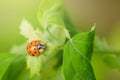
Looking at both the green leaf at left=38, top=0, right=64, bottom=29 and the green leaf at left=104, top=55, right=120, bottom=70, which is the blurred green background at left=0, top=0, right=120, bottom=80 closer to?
the green leaf at left=104, top=55, right=120, bottom=70

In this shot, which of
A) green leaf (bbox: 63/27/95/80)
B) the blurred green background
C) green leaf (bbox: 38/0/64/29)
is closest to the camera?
green leaf (bbox: 63/27/95/80)

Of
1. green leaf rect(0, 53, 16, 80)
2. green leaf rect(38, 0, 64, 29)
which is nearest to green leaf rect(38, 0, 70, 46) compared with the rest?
green leaf rect(38, 0, 64, 29)

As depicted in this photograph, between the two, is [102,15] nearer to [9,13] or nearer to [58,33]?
[9,13]

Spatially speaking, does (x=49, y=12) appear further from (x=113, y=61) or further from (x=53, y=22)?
(x=113, y=61)

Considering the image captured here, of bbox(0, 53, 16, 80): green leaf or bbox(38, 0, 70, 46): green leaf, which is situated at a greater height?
bbox(38, 0, 70, 46): green leaf

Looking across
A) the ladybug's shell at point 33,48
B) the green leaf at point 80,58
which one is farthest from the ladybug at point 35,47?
the green leaf at point 80,58

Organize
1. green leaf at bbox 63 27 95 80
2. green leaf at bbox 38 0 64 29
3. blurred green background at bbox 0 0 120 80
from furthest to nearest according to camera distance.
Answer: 1. blurred green background at bbox 0 0 120 80
2. green leaf at bbox 38 0 64 29
3. green leaf at bbox 63 27 95 80
